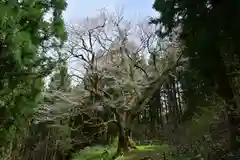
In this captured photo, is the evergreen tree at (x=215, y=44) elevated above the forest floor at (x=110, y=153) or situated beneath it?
elevated above

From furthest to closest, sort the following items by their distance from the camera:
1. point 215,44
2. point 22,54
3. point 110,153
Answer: point 110,153 → point 215,44 → point 22,54

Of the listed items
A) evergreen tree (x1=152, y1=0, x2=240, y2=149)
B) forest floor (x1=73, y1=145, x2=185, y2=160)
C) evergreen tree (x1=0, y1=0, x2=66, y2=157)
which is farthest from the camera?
forest floor (x1=73, y1=145, x2=185, y2=160)

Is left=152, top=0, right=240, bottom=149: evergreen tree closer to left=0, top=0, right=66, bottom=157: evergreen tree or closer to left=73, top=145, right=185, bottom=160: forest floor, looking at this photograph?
left=0, top=0, right=66, bottom=157: evergreen tree

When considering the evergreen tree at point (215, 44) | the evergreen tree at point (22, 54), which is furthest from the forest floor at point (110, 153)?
the evergreen tree at point (22, 54)

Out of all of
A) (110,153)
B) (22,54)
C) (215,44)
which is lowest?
(110,153)

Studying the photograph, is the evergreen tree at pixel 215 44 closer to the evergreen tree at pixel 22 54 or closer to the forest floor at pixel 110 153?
the evergreen tree at pixel 22 54

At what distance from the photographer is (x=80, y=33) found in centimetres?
1474

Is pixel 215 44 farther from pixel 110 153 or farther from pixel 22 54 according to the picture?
pixel 110 153

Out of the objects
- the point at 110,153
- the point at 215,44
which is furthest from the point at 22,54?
the point at 110,153

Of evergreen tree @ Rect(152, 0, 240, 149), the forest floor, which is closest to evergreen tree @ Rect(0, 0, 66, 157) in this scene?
evergreen tree @ Rect(152, 0, 240, 149)

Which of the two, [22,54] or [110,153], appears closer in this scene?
[22,54]

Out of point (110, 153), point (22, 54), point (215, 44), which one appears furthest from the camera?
point (110, 153)

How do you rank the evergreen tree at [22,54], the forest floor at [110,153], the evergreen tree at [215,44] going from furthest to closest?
the forest floor at [110,153] → the evergreen tree at [215,44] → the evergreen tree at [22,54]

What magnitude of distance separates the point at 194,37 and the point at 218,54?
30.8 inches
